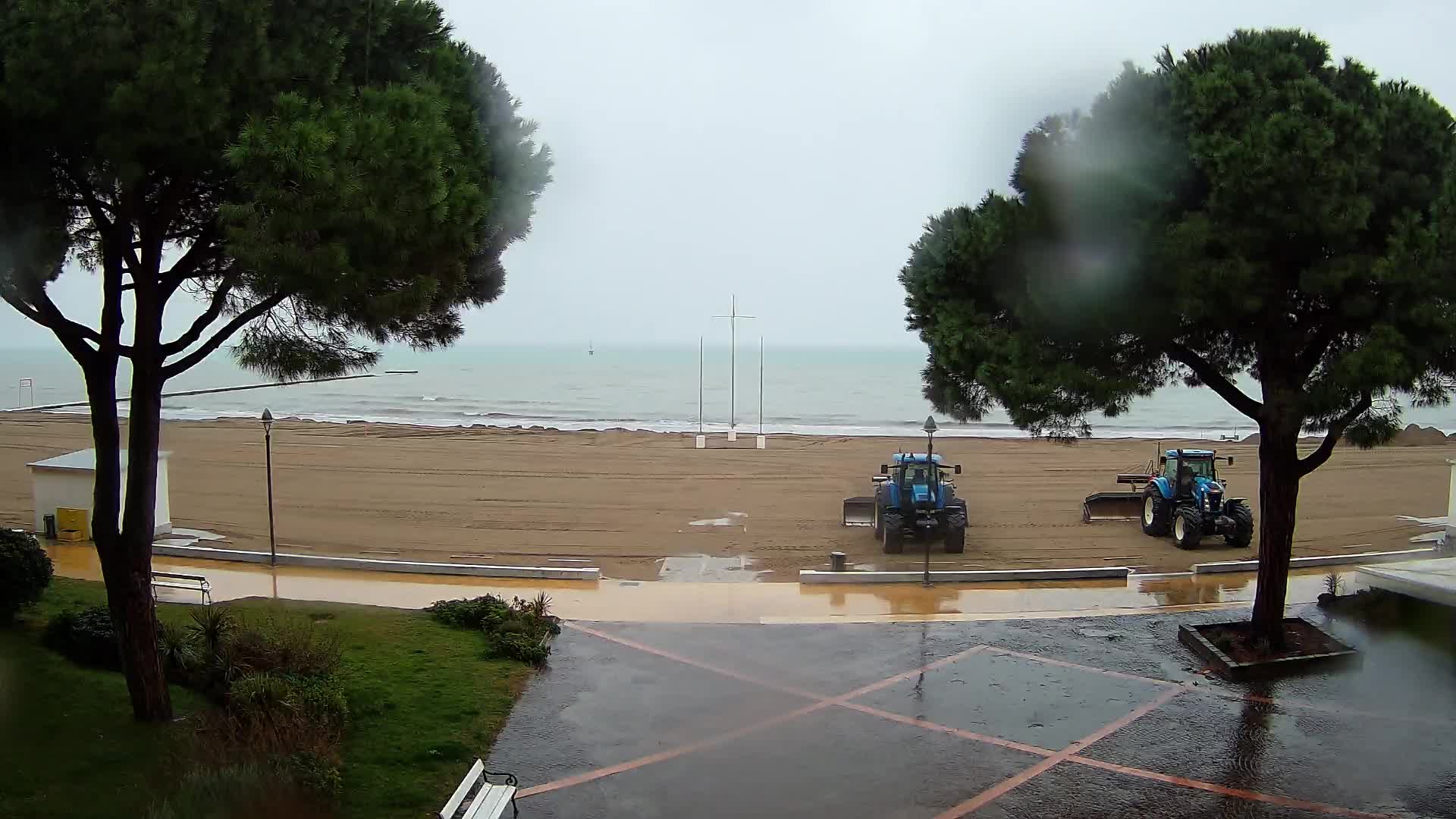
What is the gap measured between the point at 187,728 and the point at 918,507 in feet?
41.7

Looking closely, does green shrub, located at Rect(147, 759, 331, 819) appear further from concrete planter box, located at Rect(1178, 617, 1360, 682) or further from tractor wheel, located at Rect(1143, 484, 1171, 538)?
tractor wheel, located at Rect(1143, 484, 1171, 538)

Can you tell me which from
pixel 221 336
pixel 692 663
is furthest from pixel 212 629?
pixel 692 663

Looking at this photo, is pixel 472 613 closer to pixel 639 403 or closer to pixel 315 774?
pixel 315 774

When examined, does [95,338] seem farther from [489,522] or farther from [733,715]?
[489,522]

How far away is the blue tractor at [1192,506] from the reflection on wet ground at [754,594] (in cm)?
311

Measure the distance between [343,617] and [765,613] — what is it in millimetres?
5084

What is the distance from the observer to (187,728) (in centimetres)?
719

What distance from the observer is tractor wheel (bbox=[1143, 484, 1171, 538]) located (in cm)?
1919

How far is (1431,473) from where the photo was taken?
29875 millimetres

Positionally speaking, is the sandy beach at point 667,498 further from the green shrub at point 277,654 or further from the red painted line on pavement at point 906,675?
the green shrub at point 277,654

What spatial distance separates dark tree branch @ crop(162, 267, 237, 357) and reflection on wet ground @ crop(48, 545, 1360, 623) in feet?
20.4

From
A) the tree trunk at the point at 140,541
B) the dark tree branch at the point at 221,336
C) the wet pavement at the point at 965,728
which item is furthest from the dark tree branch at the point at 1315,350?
the tree trunk at the point at 140,541

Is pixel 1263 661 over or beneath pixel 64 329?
beneath

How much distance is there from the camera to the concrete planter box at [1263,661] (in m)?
10.0
